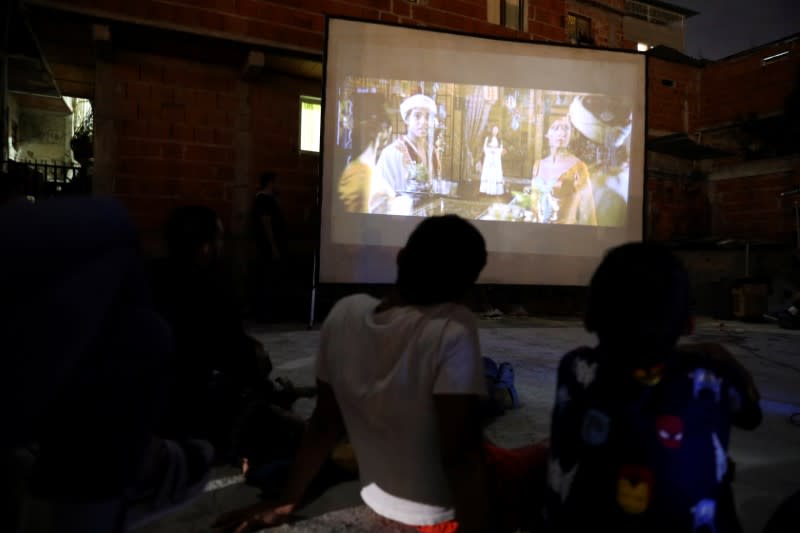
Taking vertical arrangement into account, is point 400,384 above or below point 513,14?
below

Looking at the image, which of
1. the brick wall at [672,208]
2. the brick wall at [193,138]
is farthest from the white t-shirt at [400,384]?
the brick wall at [672,208]

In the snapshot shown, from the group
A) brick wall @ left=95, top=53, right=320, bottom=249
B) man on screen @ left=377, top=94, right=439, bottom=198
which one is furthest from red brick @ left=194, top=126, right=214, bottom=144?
man on screen @ left=377, top=94, right=439, bottom=198

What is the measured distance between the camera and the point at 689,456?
88 cm

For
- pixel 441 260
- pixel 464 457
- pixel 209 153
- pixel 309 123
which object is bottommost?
pixel 464 457

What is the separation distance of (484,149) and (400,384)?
15.2 ft

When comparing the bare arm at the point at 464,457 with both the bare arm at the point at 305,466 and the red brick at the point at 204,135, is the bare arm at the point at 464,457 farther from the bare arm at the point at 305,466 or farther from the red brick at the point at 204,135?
the red brick at the point at 204,135

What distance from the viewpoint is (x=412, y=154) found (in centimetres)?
525

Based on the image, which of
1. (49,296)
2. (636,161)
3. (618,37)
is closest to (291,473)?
(49,296)

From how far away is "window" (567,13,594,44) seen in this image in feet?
53.2

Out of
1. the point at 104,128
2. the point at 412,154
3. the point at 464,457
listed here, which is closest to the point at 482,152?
the point at 412,154

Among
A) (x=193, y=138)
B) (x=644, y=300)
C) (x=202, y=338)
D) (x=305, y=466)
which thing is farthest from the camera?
(x=193, y=138)

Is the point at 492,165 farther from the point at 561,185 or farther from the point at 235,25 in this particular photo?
the point at 235,25

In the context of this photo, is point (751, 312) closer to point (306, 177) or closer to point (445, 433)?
point (306, 177)

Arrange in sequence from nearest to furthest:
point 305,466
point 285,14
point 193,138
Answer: point 305,466
point 193,138
point 285,14
